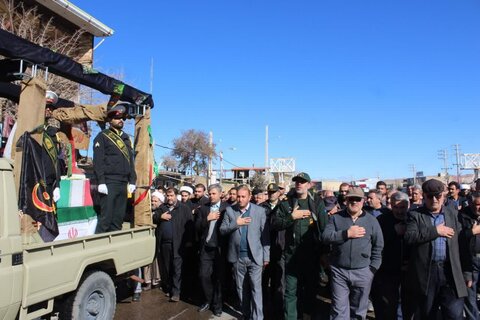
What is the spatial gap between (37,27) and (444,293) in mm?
14715

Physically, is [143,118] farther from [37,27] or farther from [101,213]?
[37,27]

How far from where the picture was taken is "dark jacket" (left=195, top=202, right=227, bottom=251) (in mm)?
6230

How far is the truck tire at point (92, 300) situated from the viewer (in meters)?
3.97

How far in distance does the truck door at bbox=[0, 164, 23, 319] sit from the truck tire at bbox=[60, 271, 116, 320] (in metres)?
0.79

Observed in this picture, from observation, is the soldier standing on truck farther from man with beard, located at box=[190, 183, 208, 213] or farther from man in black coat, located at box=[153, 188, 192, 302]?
man with beard, located at box=[190, 183, 208, 213]

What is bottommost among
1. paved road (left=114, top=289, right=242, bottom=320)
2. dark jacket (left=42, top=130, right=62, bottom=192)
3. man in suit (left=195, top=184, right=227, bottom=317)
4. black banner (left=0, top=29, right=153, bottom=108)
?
paved road (left=114, top=289, right=242, bottom=320)

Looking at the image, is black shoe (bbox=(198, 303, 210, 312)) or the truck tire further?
black shoe (bbox=(198, 303, 210, 312))

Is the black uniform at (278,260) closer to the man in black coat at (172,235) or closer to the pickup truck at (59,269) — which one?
the man in black coat at (172,235)

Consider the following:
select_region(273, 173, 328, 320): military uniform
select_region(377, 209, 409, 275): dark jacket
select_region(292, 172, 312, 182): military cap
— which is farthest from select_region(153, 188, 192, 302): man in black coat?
select_region(377, 209, 409, 275): dark jacket

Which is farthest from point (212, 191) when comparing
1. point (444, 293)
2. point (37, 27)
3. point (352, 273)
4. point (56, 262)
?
A: point (37, 27)

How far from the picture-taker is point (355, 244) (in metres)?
4.43

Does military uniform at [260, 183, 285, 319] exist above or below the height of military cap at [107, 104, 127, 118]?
below

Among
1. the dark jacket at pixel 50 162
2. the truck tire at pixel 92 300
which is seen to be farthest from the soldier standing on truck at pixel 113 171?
the truck tire at pixel 92 300

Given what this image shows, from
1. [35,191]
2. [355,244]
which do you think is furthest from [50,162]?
[355,244]
